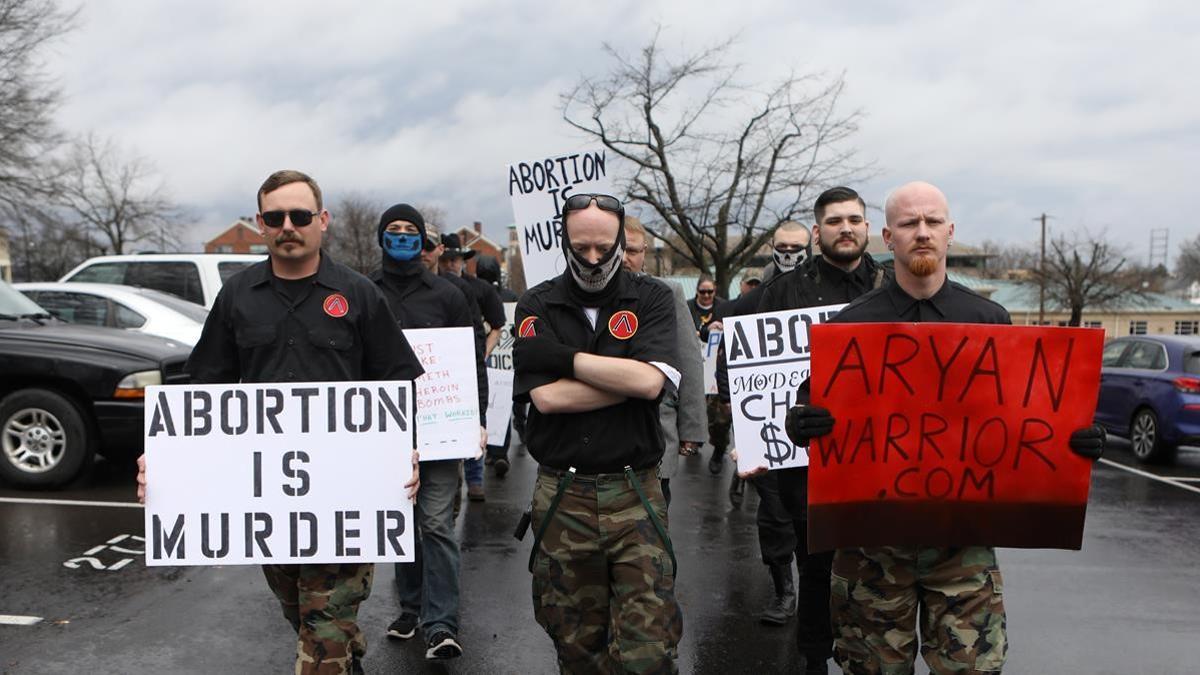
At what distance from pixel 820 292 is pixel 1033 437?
Result: 1.56m

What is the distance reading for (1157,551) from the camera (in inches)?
261

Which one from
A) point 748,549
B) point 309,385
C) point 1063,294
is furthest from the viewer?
point 1063,294

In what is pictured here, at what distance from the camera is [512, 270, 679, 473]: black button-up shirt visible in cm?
316

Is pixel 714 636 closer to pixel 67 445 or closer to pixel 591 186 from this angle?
pixel 591 186

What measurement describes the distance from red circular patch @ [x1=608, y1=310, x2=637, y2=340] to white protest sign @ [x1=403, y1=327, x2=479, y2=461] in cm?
159

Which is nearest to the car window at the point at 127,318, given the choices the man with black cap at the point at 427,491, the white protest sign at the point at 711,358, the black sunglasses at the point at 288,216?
the man with black cap at the point at 427,491

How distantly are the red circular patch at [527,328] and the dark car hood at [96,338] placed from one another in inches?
225

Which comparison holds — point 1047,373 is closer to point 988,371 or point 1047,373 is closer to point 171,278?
point 988,371

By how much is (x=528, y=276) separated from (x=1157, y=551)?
511 cm

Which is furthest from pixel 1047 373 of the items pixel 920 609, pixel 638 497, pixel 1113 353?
pixel 1113 353

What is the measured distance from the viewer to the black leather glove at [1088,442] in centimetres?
276

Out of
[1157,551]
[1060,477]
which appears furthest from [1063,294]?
[1060,477]

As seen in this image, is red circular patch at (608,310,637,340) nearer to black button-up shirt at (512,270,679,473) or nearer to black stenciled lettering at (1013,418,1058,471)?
black button-up shirt at (512,270,679,473)

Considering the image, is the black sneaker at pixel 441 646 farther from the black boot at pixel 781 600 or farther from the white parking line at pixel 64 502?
the white parking line at pixel 64 502
